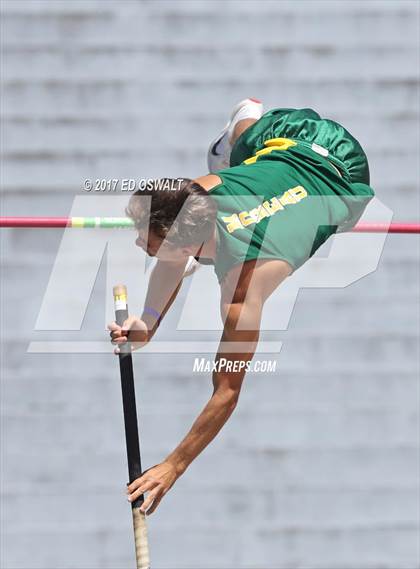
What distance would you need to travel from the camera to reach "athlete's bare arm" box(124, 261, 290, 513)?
183 inches

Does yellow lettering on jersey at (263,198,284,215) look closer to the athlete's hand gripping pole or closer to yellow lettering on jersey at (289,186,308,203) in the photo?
yellow lettering on jersey at (289,186,308,203)

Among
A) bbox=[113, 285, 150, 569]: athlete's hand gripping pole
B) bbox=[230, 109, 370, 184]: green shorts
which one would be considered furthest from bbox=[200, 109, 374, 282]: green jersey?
bbox=[113, 285, 150, 569]: athlete's hand gripping pole

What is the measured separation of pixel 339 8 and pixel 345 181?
5.99 feet

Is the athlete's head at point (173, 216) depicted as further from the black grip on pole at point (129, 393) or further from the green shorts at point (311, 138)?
the green shorts at point (311, 138)

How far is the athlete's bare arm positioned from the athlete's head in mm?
162

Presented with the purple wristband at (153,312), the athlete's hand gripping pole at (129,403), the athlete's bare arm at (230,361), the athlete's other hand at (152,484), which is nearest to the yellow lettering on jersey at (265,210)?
the athlete's bare arm at (230,361)

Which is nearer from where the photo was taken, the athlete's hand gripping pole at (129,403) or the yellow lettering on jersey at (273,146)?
the athlete's hand gripping pole at (129,403)

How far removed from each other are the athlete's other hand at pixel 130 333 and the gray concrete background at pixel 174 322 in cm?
160

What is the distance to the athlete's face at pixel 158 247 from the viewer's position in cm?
478

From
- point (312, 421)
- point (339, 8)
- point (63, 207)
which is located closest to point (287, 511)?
point (312, 421)

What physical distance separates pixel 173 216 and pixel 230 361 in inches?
17.4

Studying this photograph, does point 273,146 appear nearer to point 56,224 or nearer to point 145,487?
point 56,224

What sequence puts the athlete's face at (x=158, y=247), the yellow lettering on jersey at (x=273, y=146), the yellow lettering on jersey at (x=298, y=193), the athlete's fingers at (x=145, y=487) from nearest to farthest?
the athlete's fingers at (x=145, y=487) < the athlete's face at (x=158, y=247) < the yellow lettering on jersey at (x=298, y=193) < the yellow lettering on jersey at (x=273, y=146)

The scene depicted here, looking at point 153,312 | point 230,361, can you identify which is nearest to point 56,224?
point 153,312
